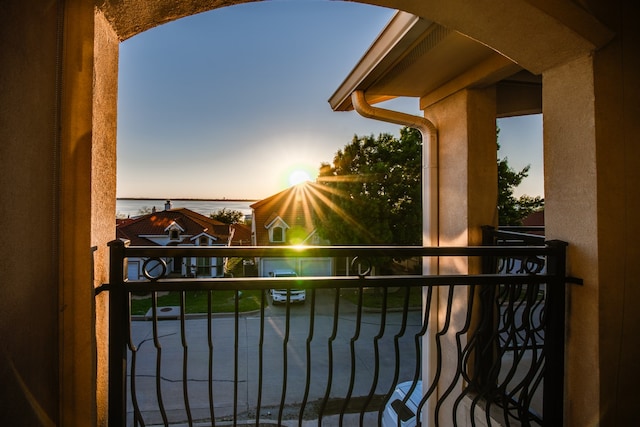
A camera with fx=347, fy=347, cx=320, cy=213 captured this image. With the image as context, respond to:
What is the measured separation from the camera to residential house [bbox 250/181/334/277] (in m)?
15.7

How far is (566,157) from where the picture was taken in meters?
1.47

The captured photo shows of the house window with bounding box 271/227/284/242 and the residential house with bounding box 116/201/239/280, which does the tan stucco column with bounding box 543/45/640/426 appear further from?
the house window with bounding box 271/227/284/242

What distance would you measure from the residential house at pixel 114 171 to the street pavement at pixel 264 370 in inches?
129

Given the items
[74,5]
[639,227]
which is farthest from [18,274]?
[639,227]

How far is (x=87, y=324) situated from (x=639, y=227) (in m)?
2.01

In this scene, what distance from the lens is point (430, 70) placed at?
8.16 feet

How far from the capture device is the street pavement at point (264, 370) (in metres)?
6.15

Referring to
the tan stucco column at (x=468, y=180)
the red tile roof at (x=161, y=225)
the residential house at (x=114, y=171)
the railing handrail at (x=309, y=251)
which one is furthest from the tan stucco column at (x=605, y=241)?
the red tile roof at (x=161, y=225)

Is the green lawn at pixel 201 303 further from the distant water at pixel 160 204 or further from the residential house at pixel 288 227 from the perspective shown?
the distant water at pixel 160 204

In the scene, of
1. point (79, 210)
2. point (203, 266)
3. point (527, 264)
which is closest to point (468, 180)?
point (527, 264)

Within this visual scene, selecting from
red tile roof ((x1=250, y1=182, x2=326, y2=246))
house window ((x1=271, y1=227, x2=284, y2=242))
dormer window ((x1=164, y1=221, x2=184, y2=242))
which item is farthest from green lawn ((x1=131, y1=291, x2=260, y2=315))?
red tile roof ((x1=250, y1=182, x2=326, y2=246))

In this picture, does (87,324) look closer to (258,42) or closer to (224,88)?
(258,42)

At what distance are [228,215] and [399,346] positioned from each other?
25118 mm

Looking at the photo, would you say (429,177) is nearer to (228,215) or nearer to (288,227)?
(288,227)
